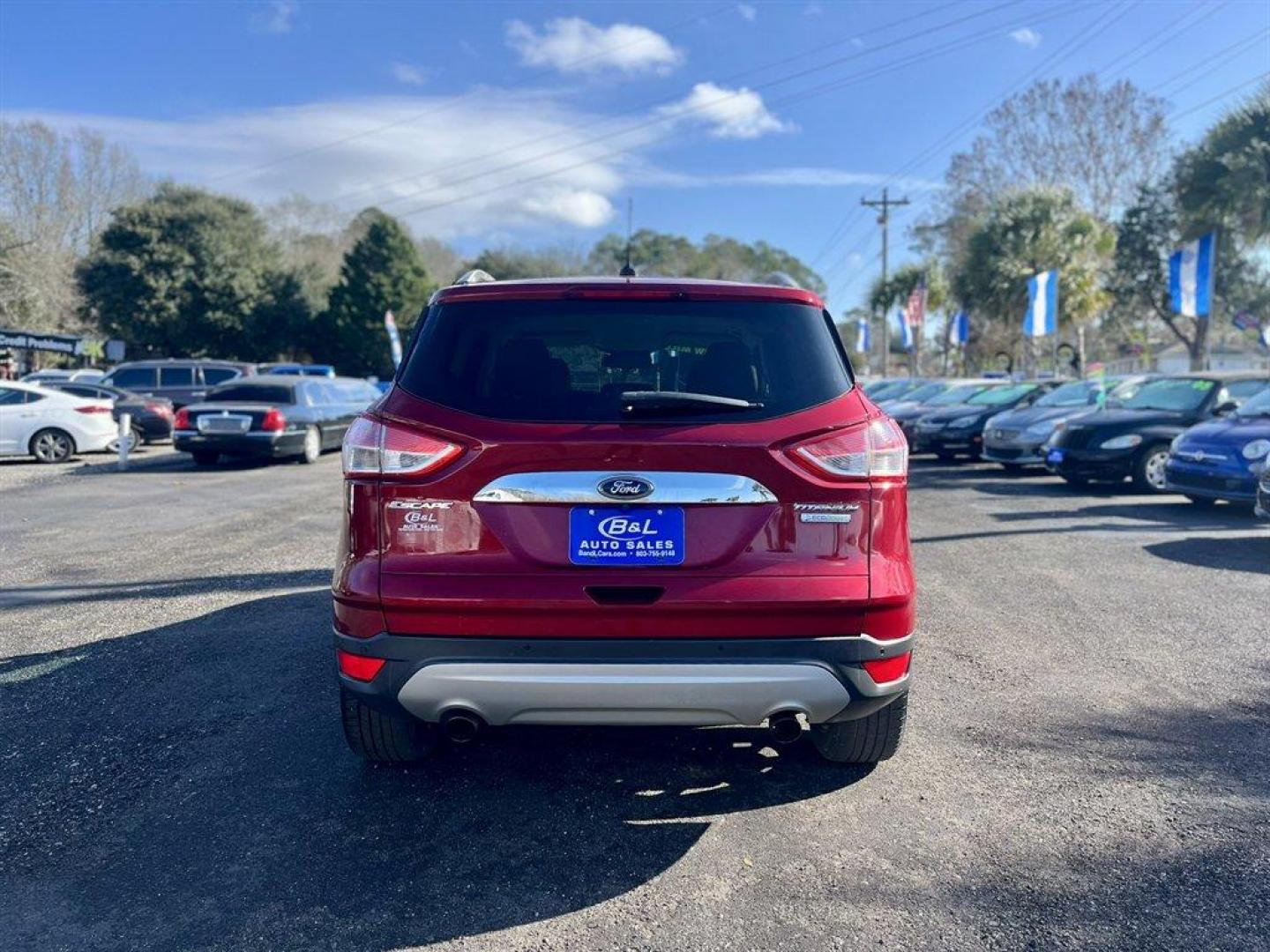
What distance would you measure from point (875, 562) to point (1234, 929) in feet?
4.62

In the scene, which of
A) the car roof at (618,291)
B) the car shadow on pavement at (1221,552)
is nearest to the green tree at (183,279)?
the car shadow on pavement at (1221,552)

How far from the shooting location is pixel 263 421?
51.3 ft

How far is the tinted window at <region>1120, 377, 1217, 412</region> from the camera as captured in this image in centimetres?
1271

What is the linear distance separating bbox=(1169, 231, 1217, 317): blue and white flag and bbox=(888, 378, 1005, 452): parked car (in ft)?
11.7

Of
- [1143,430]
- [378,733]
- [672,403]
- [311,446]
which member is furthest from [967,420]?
[378,733]

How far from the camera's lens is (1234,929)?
2693 mm

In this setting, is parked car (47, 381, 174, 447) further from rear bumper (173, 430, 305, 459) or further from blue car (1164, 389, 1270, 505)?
blue car (1164, 389, 1270, 505)

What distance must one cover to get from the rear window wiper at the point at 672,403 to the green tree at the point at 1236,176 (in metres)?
20.5

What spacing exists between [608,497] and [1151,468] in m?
11.3

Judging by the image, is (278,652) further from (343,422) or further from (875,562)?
(343,422)

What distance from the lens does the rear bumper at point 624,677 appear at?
2.98 meters

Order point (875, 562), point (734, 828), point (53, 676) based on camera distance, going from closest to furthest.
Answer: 1. point (875, 562)
2. point (734, 828)
3. point (53, 676)

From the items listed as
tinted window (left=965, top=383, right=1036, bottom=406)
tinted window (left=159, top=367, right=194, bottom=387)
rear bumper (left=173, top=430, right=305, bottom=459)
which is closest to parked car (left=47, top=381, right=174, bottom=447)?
tinted window (left=159, top=367, right=194, bottom=387)

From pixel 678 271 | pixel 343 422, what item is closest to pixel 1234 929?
pixel 343 422
